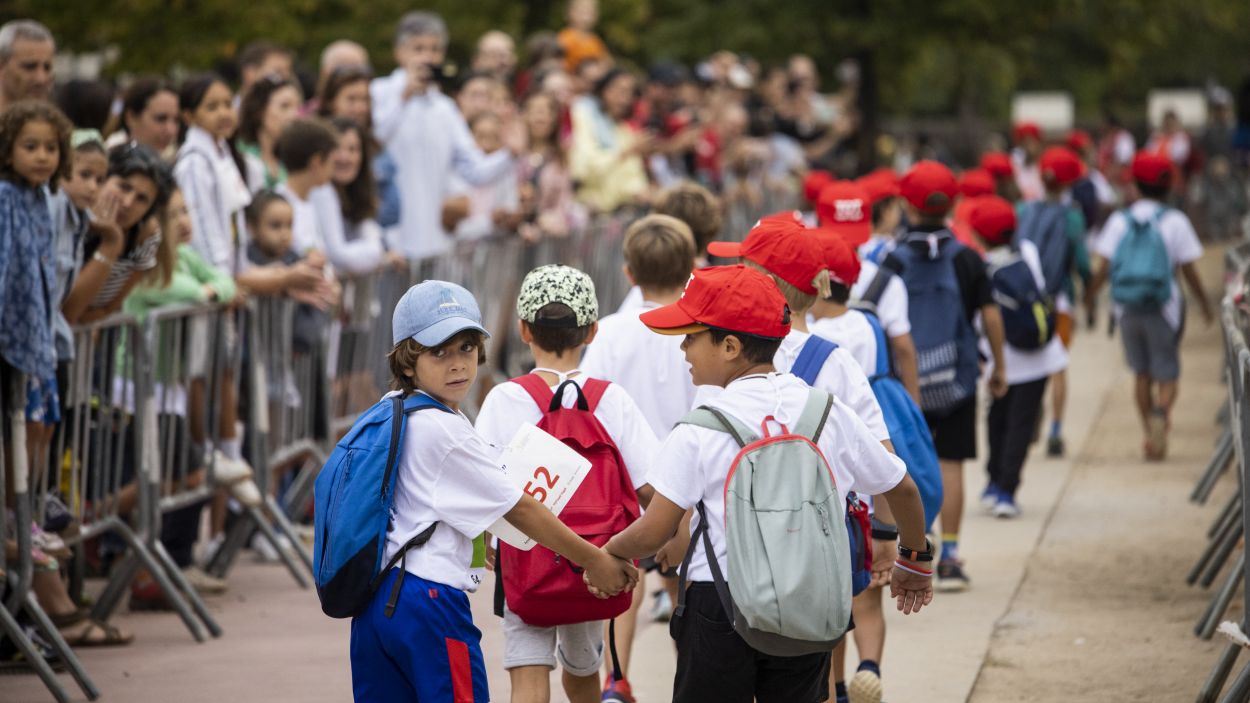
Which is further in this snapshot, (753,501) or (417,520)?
(417,520)

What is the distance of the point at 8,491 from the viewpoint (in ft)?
21.7

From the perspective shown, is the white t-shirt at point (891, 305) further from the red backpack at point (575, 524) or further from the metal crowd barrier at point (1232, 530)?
the red backpack at point (575, 524)

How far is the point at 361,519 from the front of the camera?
4.54 metres

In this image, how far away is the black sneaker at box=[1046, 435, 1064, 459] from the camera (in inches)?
503

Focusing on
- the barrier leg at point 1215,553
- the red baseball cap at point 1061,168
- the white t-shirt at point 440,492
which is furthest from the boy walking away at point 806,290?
the red baseball cap at point 1061,168

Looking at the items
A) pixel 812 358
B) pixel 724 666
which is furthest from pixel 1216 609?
pixel 724 666

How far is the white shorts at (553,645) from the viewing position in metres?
5.35

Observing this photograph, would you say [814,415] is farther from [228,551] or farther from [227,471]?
[228,551]

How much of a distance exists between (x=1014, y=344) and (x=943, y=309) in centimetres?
219

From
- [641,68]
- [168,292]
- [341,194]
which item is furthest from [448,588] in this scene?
[641,68]

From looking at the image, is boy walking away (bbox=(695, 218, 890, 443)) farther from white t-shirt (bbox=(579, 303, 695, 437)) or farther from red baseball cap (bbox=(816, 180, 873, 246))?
red baseball cap (bbox=(816, 180, 873, 246))

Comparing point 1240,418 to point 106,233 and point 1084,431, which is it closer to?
point 106,233

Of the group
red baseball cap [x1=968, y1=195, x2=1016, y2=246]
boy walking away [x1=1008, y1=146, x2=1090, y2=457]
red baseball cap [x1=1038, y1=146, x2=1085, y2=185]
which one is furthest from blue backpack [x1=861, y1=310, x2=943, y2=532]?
red baseball cap [x1=1038, y1=146, x2=1085, y2=185]

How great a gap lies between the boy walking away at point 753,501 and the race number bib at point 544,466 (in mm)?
376
